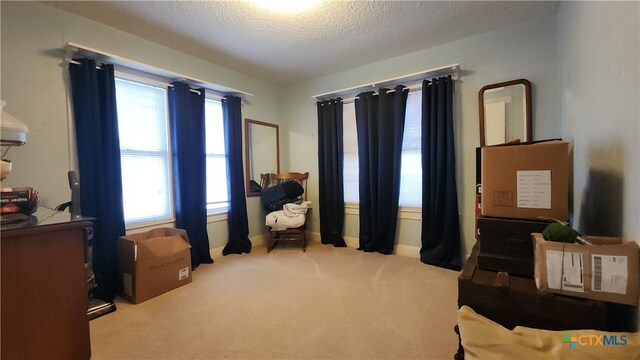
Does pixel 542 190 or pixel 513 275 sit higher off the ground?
pixel 542 190

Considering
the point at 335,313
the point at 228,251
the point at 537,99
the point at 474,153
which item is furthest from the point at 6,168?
the point at 537,99

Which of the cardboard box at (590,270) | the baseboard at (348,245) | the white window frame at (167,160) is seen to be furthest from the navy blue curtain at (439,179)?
the white window frame at (167,160)

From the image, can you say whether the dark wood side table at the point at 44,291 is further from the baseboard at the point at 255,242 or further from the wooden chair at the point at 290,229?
the wooden chair at the point at 290,229

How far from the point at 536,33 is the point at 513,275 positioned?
8.17ft

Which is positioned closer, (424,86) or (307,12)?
(307,12)

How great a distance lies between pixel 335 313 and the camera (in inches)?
77.6

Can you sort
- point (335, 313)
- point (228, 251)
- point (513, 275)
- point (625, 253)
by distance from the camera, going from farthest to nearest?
point (228, 251)
point (335, 313)
point (513, 275)
point (625, 253)

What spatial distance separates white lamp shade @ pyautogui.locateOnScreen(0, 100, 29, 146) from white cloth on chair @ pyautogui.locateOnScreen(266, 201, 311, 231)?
2.40 metres

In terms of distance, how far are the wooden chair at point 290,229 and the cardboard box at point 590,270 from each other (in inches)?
109

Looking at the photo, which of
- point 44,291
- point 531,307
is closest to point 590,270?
point 531,307

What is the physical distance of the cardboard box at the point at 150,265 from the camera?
2.18 m

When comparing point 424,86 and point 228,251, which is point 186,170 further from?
point 424,86

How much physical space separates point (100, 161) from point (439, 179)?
3.24 meters

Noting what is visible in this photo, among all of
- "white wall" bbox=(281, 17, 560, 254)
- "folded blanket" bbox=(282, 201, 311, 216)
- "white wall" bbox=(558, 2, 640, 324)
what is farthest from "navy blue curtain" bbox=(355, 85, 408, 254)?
"white wall" bbox=(558, 2, 640, 324)
